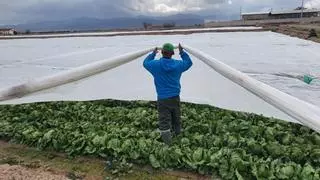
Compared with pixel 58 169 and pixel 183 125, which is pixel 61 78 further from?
pixel 183 125

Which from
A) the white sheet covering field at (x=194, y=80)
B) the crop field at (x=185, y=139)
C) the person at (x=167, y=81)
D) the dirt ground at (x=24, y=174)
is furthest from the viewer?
the white sheet covering field at (x=194, y=80)

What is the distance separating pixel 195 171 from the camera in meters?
5.89

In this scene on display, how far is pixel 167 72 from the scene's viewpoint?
6422mm

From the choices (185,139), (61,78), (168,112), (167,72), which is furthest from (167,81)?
(61,78)

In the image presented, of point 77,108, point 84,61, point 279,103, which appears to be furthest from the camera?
point 84,61

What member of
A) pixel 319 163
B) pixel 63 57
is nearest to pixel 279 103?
pixel 319 163

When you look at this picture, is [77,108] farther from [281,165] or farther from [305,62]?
[305,62]

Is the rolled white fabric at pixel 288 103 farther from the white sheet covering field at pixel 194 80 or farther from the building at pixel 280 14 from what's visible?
the building at pixel 280 14

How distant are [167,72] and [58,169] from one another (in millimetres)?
1847

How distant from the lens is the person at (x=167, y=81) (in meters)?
6.38

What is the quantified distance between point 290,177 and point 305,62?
6472mm

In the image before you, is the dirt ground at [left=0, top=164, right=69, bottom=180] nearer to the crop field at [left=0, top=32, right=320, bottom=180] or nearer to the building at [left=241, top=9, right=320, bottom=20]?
the crop field at [left=0, top=32, right=320, bottom=180]

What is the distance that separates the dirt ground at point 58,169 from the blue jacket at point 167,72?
1.07 meters

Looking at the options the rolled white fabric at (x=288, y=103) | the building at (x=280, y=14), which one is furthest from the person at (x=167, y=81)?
the building at (x=280, y=14)
